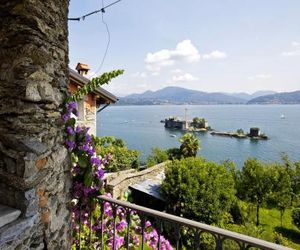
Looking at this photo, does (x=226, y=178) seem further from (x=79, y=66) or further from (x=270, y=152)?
(x=270, y=152)

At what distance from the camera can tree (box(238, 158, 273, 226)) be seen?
18875 millimetres

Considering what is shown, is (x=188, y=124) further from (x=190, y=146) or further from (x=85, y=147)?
(x=85, y=147)

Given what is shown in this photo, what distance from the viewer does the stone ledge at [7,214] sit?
5.23ft

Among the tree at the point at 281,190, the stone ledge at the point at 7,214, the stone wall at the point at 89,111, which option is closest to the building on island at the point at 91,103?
the stone wall at the point at 89,111

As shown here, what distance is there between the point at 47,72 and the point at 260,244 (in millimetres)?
1782

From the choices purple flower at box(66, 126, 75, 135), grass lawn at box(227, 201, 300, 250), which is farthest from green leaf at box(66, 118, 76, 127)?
grass lawn at box(227, 201, 300, 250)

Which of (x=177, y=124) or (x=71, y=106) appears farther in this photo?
(x=177, y=124)

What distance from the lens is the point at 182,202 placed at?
12.0 metres

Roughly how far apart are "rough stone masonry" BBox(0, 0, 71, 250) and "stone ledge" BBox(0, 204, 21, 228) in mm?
28

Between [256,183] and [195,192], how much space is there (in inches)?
349

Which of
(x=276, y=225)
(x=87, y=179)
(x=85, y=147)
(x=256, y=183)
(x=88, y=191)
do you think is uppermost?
(x=85, y=147)

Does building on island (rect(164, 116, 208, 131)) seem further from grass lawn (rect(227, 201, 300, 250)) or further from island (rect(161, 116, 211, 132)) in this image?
grass lawn (rect(227, 201, 300, 250))

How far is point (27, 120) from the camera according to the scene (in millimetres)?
1731

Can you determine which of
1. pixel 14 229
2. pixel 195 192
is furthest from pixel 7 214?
pixel 195 192
